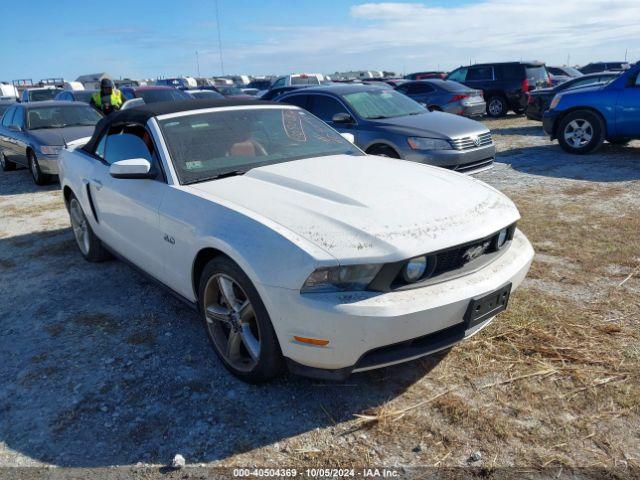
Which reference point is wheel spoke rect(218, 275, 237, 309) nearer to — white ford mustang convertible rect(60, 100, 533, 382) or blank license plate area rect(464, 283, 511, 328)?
white ford mustang convertible rect(60, 100, 533, 382)

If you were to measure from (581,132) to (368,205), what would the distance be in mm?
8502

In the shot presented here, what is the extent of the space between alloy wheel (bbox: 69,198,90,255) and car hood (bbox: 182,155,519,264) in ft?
8.00

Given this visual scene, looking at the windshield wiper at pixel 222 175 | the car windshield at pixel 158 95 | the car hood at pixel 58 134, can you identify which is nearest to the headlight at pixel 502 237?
the windshield wiper at pixel 222 175

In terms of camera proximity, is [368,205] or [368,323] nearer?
[368,323]

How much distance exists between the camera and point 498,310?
282cm

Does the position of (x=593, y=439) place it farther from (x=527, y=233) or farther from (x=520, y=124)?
(x=520, y=124)

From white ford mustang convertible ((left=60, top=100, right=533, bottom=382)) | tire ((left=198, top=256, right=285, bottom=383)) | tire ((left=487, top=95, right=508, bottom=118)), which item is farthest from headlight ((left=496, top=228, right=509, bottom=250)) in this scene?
tire ((left=487, top=95, right=508, bottom=118))

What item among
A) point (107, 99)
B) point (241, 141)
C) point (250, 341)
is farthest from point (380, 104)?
A: point (250, 341)

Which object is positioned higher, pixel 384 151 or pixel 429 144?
pixel 429 144

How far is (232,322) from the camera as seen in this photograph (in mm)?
2965

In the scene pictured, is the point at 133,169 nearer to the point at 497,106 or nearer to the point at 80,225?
the point at 80,225

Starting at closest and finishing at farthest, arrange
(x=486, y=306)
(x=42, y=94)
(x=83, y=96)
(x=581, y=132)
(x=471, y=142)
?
1. (x=486, y=306)
2. (x=471, y=142)
3. (x=581, y=132)
4. (x=83, y=96)
5. (x=42, y=94)

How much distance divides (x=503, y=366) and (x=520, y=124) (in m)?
13.8

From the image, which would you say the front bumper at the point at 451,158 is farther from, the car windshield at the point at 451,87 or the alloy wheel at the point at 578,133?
the car windshield at the point at 451,87
